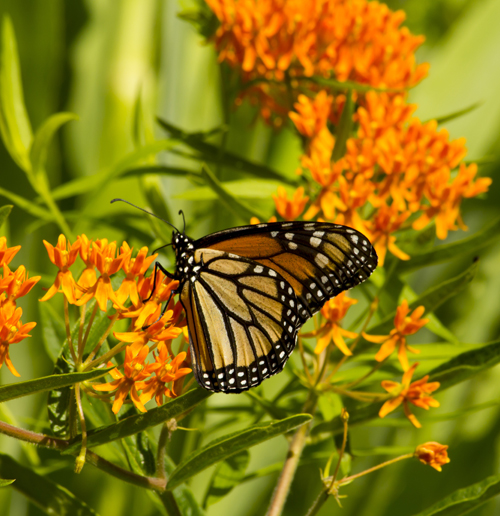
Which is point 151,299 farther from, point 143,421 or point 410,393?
point 410,393

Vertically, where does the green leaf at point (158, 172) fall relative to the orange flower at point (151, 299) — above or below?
above

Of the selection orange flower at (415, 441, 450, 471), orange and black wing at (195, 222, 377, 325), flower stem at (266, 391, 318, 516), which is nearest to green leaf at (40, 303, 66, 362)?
orange and black wing at (195, 222, 377, 325)

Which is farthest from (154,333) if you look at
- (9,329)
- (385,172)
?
(385,172)

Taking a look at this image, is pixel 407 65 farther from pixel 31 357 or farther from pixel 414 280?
pixel 31 357

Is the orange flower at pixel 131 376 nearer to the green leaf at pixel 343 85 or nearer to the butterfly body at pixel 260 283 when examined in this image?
the butterfly body at pixel 260 283

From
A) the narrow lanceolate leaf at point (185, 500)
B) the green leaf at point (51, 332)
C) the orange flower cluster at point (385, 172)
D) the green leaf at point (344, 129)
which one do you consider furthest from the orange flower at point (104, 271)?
the green leaf at point (344, 129)

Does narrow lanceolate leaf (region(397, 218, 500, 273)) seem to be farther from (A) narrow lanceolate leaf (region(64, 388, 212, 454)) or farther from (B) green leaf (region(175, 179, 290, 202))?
(A) narrow lanceolate leaf (region(64, 388, 212, 454))
